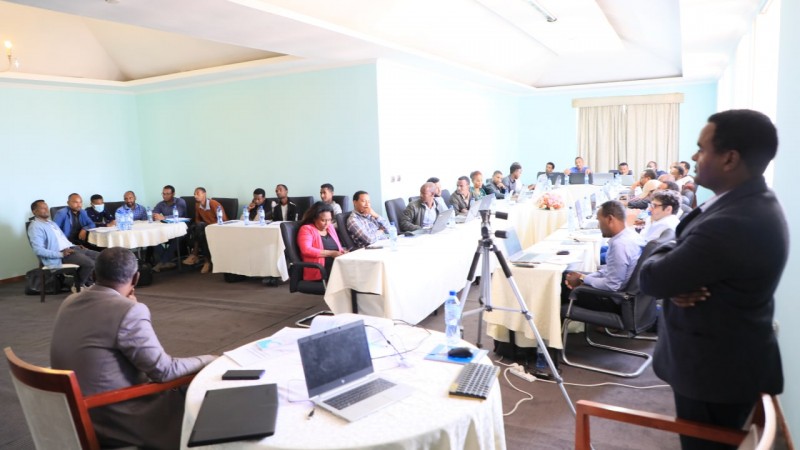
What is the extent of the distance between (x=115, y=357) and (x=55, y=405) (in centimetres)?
27

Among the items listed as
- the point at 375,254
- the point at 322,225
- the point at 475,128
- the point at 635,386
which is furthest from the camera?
the point at 475,128

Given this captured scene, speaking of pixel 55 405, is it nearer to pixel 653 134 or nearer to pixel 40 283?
pixel 40 283

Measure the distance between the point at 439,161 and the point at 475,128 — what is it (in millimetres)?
2132

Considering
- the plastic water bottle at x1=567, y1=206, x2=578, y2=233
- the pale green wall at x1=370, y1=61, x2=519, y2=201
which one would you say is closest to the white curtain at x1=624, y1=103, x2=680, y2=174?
the pale green wall at x1=370, y1=61, x2=519, y2=201

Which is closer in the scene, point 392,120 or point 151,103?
point 392,120

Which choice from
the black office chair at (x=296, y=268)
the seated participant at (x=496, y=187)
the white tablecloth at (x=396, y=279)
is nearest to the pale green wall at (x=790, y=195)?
the white tablecloth at (x=396, y=279)

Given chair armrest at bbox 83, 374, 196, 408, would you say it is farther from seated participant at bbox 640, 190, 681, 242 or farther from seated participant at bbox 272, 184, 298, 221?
seated participant at bbox 272, 184, 298, 221

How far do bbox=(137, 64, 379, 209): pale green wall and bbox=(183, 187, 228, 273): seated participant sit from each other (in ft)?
2.33

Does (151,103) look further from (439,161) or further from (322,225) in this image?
(322,225)

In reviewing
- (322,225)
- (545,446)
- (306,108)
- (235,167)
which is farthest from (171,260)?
(545,446)

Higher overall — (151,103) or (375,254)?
(151,103)

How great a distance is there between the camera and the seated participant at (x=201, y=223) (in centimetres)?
754

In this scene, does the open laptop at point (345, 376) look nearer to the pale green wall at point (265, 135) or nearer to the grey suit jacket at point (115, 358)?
the grey suit jacket at point (115, 358)

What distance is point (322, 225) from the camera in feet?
15.6
